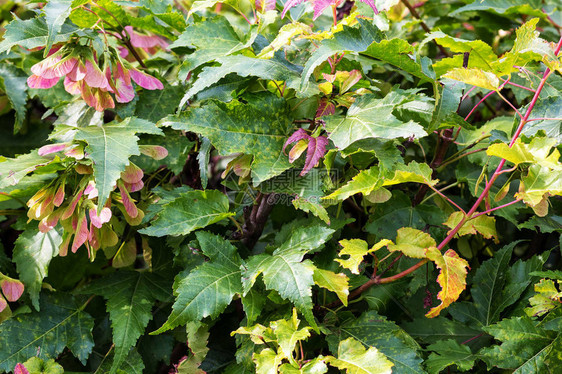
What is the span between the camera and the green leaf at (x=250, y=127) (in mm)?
880

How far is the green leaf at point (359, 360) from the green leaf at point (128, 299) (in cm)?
37

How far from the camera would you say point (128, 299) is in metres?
1.02

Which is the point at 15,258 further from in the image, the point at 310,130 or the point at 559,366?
the point at 559,366

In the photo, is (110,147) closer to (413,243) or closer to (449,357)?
(413,243)

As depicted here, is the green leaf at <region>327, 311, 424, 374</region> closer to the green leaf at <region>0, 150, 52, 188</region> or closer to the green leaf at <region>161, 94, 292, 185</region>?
the green leaf at <region>161, 94, 292, 185</region>

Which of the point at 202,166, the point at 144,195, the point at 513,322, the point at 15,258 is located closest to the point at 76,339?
the point at 15,258

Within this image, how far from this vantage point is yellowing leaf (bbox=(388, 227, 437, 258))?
33.0 inches

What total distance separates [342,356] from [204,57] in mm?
587

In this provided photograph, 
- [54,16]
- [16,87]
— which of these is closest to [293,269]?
[54,16]

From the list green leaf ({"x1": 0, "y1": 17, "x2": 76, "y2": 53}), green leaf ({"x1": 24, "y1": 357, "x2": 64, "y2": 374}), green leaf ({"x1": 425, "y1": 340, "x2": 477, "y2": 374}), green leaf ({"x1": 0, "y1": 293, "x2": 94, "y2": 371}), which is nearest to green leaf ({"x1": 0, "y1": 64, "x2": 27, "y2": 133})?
green leaf ({"x1": 0, "y1": 17, "x2": 76, "y2": 53})

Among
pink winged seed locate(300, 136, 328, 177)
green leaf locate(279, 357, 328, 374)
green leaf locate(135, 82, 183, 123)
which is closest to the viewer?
green leaf locate(279, 357, 328, 374)

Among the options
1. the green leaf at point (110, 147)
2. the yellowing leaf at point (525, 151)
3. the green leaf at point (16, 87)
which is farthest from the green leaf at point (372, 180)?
the green leaf at point (16, 87)

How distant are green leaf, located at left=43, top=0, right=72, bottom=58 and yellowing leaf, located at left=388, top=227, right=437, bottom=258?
67 centimetres

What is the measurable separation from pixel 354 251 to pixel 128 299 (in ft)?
1.51
